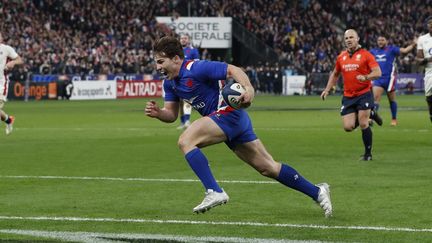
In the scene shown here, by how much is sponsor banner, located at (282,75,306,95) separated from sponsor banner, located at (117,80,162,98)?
939cm

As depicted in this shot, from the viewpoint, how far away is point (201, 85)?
10023 millimetres

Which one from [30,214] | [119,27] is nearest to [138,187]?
[30,214]

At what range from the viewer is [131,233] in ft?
29.4

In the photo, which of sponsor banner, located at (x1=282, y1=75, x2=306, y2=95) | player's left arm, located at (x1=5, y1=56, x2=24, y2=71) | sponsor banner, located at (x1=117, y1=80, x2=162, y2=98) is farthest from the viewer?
sponsor banner, located at (x1=282, y1=75, x2=306, y2=95)

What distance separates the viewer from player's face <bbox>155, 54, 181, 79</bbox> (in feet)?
32.8

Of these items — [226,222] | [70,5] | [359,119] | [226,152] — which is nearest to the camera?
[226,222]

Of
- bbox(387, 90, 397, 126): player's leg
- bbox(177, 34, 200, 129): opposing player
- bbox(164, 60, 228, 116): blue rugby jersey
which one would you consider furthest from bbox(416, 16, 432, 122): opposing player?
bbox(164, 60, 228, 116): blue rugby jersey

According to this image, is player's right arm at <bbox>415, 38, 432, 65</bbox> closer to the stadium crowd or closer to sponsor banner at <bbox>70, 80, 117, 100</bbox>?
sponsor banner at <bbox>70, 80, 117, 100</bbox>

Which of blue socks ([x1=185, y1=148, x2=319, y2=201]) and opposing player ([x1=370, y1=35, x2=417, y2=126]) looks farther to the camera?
opposing player ([x1=370, y1=35, x2=417, y2=126])

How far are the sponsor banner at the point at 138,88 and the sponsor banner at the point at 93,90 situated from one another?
57cm

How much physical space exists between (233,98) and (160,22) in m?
54.6

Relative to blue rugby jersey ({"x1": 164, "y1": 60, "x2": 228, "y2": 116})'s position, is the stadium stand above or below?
below

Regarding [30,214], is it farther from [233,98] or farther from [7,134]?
[7,134]

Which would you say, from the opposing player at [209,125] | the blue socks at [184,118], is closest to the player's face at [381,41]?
the blue socks at [184,118]
